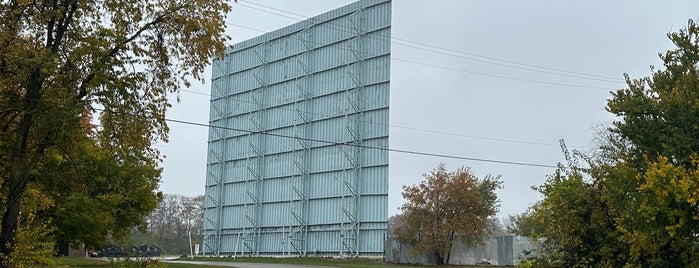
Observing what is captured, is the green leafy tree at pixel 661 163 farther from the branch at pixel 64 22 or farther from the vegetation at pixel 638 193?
the branch at pixel 64 22

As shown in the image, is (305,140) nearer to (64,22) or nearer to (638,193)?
(64,22)

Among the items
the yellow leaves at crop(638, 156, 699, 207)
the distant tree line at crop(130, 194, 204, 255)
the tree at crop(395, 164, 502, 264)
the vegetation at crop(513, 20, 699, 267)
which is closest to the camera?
the yellow leaves at crop(638, 156, 699, 207)

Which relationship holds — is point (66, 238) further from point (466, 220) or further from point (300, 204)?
point (466, 220)

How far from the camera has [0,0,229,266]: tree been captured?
1323 centimetres

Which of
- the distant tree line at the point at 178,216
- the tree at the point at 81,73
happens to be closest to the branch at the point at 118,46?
the tree at the point at 81,73

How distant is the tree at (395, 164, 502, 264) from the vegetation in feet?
83.5

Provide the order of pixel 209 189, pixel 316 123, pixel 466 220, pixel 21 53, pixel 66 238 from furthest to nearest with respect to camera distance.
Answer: pixel 209 189 < pixel 316 123 < pixel 466 220 < pixel 66 238 < pixel 21 53

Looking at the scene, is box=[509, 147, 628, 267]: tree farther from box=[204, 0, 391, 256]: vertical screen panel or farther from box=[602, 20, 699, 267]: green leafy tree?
box=[204, 0, 391, 256]: vertical screen panel

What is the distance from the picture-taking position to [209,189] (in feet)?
193

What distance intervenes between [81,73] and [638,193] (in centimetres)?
1133

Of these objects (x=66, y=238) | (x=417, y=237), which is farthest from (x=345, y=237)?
(x=66, y=238)

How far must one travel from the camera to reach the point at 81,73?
13766 mm

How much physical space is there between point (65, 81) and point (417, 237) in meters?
32.7

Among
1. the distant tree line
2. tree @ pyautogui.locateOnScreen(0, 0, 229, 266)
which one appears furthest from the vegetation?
the distant tree line
